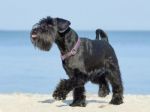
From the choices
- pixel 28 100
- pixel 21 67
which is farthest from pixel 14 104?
pixel 21 67

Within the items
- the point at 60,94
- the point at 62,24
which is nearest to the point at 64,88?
the point at 60,94

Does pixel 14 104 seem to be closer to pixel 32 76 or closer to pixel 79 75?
pixel 79 75

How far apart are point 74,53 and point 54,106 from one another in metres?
1.12

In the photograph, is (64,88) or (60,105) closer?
(64,88)

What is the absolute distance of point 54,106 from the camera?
14.0 m

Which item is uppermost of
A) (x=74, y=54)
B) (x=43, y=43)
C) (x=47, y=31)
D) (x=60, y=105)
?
(x=47, y=31)

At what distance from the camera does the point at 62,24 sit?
534 inches

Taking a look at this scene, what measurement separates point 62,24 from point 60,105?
1585mm

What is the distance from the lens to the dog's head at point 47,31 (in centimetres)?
1341

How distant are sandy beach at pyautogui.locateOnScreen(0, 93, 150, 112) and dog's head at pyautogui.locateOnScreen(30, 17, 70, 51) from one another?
1165 mm

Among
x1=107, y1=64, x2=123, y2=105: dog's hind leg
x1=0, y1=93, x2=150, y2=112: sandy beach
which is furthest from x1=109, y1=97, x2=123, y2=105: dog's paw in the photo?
x1=0, y1=93, x2=150, y2=112: sandy beach

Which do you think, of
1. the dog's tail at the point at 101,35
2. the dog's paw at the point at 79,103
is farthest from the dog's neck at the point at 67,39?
the dog's tail at the point at 101,35

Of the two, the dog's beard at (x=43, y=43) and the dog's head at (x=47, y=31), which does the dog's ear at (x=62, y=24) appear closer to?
the dog's head at (x=47, y=31)

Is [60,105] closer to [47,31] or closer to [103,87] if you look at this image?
[103,87]
